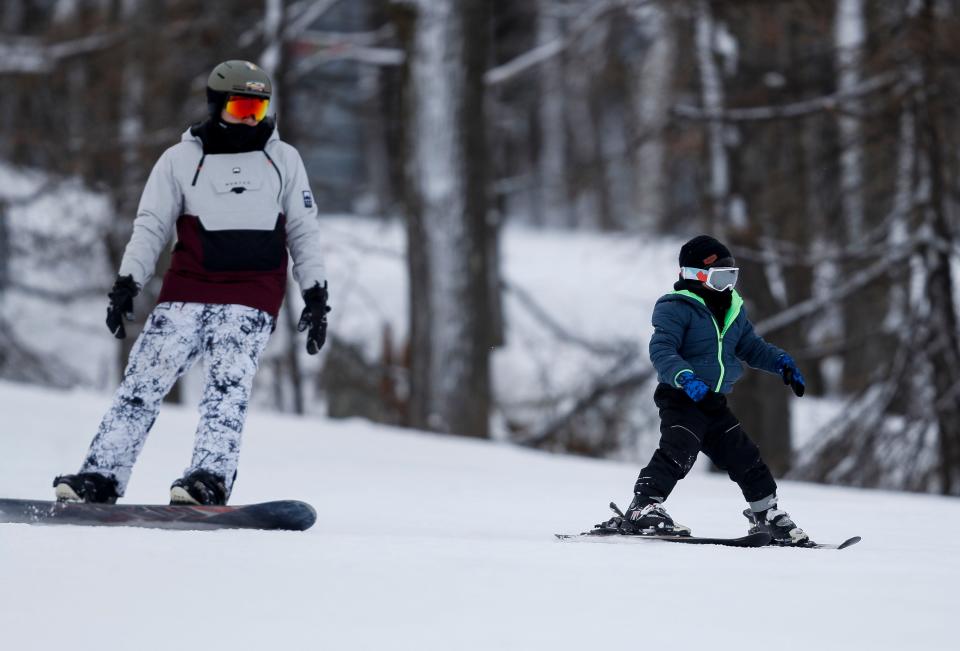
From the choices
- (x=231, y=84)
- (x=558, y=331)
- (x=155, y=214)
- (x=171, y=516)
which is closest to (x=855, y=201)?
(x=558, y=331)

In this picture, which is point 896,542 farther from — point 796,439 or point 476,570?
point 796,439

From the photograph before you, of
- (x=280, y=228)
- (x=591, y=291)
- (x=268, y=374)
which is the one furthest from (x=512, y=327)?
(x=280, y=228)

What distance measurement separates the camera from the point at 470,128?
11781 mm

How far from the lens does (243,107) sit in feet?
18.2

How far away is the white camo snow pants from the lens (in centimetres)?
550

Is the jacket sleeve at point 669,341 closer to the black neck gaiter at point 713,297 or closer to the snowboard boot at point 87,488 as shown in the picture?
the black neck gaiter at point 713,297

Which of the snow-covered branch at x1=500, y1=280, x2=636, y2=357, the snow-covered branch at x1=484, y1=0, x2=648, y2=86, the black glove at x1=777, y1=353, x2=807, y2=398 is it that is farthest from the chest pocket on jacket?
the snow-covered branch at x1=500, y1=280, x2=636, y2=357

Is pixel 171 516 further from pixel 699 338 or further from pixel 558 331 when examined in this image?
pixel 558 331

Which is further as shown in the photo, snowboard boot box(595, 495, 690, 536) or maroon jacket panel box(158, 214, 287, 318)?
maroon jacket panel box(158, 214, 287, 318)

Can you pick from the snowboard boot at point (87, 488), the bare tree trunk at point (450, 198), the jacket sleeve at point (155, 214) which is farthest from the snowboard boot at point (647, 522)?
the bare tree trunk at point (450, 198)

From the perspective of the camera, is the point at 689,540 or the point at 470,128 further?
the point at 470,128

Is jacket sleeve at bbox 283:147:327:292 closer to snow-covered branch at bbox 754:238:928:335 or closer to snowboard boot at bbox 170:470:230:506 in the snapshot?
snowboard boot at bbox 170:470:230:506

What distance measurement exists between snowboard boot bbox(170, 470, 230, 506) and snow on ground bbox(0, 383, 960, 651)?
39 centimetres

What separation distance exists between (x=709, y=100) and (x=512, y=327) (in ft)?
20.9
